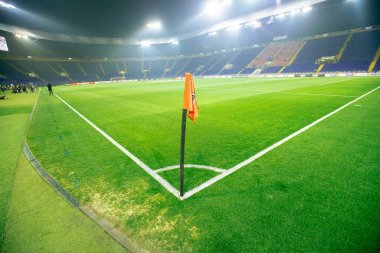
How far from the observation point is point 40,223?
9.07ft

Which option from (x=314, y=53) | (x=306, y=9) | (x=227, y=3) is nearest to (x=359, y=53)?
(x=314, y=53)

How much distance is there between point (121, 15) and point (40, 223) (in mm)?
53393

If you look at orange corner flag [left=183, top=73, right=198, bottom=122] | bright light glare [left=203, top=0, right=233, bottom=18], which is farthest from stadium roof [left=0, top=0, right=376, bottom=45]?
orange corner flag [left=183, top=73, right=198, bottom=122]

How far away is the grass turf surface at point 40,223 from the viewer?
2.37 meters

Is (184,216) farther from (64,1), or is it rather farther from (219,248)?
(64,1)

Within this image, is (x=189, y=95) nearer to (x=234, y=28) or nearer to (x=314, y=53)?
(x=314, y=53)

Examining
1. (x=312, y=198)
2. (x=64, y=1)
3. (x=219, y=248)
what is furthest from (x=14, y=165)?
(x=64, y=1)

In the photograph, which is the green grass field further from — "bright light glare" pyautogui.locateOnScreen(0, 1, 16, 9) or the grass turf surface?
"bright light glare" pyautogui.locateOnScreen(0, 1, 16, 9)

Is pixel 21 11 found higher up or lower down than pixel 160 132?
higher up

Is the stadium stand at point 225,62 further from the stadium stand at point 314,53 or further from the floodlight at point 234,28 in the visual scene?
the floodlight at point 234,28

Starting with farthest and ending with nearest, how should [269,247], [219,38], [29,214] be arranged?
[219,38]
[29,214]
[269,247]

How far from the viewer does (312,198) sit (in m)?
3.05

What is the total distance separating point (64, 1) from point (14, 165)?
140 feet

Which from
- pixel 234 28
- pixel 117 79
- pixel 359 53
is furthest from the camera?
pixel 117 79
